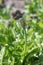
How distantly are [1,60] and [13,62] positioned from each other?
54mm

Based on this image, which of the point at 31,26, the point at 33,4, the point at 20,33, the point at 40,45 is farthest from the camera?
the point at 33,4

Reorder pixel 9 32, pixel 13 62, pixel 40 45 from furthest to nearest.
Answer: pixel 9 32
pixel 40 45
pixel 13 62

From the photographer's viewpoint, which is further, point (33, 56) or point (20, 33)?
point (20, 33)

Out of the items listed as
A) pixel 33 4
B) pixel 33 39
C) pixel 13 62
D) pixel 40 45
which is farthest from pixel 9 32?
pixel 33 4

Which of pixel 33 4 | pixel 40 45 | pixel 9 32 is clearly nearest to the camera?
pixel 40 45

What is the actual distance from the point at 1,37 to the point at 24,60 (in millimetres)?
314

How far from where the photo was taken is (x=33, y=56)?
1267 mm

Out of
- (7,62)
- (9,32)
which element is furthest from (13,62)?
(9,32)

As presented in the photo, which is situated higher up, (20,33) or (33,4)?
(20,33)

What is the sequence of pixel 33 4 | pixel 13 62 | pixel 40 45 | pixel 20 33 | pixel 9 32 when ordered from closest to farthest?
pixel 13 62 < pixel 40 45 < pixel 20 33 < pixel 9 32 < pixel 33 4

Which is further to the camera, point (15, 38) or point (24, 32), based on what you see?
point (15, 38)

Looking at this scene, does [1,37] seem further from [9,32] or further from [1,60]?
[1,60]

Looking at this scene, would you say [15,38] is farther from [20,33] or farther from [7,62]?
[7,62]

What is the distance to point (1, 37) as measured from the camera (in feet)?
5.01
